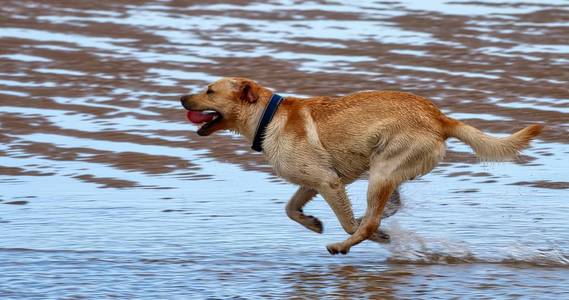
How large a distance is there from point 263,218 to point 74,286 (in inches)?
76.0

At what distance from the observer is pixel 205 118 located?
28.1ft

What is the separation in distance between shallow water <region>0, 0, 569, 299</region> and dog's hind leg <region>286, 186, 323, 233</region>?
0.50 ft

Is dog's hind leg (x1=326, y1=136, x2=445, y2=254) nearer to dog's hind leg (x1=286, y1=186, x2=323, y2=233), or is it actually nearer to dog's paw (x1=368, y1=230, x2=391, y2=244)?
dog's paw (x1=368, y1=230, x2=391, y2=244)

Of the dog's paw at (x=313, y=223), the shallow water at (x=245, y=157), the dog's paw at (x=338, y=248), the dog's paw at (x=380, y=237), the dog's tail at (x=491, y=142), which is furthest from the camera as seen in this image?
the dog's paw at (x=313, y=223)

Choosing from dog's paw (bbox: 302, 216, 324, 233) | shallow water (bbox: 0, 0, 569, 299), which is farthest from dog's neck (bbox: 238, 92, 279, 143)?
shallow water (bbox: 0, 0, 569, 299)

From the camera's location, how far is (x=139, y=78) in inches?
569

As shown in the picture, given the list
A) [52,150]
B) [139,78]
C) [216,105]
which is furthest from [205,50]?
[216,105]

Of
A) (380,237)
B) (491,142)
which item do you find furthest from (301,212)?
(491,142)

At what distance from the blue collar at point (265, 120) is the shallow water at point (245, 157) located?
0.67m

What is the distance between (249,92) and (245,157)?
2890 millimetres

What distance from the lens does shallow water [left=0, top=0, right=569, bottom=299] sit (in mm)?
7949

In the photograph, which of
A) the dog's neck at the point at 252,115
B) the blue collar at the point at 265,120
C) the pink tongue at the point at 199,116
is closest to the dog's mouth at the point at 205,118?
the pink tongue at the point at 199,116

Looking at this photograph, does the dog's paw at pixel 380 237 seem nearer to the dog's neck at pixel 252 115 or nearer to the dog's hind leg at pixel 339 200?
the dog's hind leg at pixel 339 200

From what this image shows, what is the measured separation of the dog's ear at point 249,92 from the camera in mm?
8430
